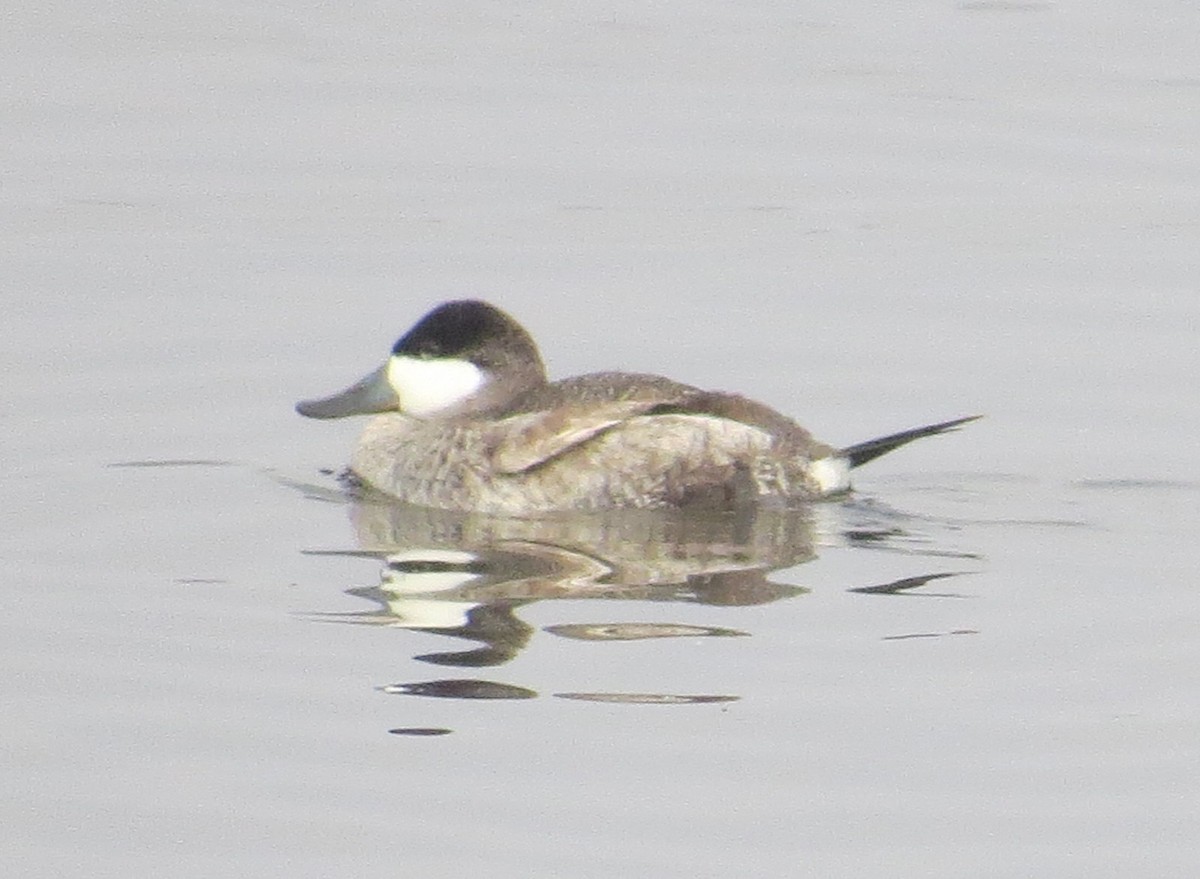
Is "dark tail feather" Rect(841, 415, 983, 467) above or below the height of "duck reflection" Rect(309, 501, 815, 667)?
above

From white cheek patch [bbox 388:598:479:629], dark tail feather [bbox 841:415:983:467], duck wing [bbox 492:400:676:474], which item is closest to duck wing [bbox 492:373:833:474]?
duck wing [bbox 492:400:676:474]

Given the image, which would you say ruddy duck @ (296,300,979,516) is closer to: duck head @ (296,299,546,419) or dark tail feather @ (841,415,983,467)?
dark tail feather @ (841,415,983,467)

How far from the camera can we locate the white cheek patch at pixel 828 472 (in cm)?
957

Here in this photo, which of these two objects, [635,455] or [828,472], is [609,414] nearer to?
[635,455]

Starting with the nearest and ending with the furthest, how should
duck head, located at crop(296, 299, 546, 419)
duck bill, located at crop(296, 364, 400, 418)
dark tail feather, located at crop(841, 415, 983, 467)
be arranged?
dark tail feather, located at crop(841, 415, 983, 467), duck head, located at crop(296, 299, 546, 419), duck bill, located at crop(296, 364, 400, 418)

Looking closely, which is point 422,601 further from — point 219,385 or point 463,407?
point 219,385

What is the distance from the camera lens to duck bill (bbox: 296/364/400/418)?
33.3 feet

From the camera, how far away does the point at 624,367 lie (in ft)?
37.5

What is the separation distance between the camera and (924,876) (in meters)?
6.16

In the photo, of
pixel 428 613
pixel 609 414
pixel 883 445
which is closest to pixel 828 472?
pixel 883 445

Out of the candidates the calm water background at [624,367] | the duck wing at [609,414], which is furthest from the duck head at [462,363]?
the calm water background at [624,367]

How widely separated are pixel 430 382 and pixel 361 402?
11.0 inches

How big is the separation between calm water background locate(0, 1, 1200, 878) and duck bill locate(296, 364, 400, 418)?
223 millimetres

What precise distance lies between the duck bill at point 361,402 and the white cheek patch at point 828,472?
1516 mm
